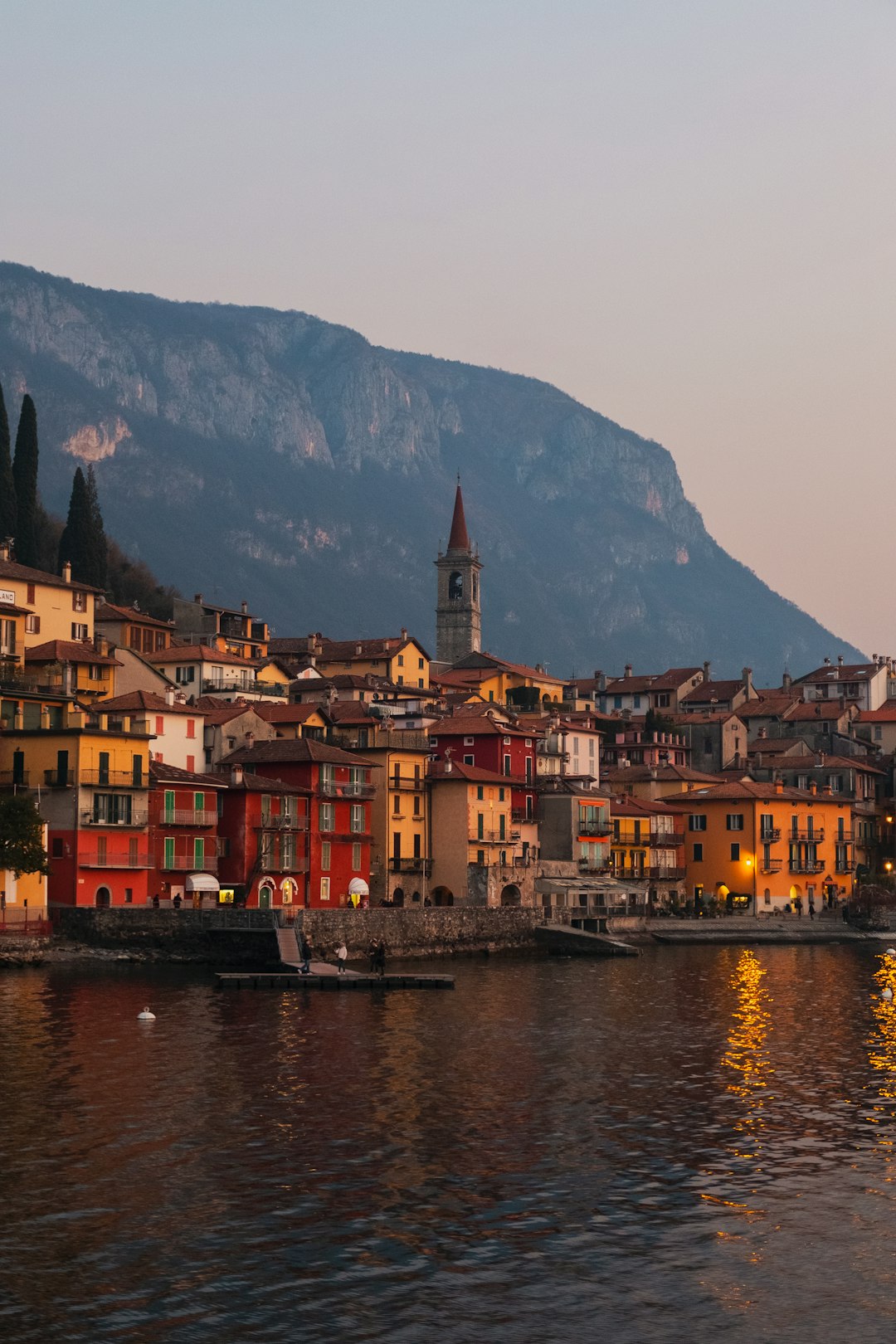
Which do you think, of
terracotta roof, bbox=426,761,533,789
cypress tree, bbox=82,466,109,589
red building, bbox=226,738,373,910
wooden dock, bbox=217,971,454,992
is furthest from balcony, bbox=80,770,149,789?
cypress tree, bbox=82,466,109,589

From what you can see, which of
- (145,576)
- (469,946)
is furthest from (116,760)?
(145,576)

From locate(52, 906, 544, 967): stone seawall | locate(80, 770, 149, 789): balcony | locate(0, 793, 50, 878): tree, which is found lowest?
locate(52, 906, 544, 967): stone seawall

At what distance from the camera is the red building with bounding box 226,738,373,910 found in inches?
3890

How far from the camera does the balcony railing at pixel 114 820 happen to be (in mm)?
87625

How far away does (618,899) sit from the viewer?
123m

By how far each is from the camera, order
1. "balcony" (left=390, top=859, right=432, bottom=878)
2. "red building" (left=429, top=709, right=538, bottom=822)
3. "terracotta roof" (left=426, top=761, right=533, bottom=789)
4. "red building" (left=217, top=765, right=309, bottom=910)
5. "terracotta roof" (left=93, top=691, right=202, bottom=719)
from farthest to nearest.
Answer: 1. "red building" (left=429, top=709, right=538, bottom=822)
2. "terracotta roof" (left=426, top=761, right=533, bottom=789)
3. "balcony" (left=390, top=859, right=432, bottom=878)
4. "terracotta roof" (left=93, top=691, right=202, bottom=719)
5. "red building" (left=217, top=765, right=309, bottom=910)

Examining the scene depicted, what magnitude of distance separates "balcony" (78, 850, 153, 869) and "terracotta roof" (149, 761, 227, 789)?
13.1 feet

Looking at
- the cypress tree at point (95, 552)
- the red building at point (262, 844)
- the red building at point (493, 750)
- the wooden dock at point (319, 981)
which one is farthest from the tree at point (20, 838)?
the cypress tree at point (95, 552)

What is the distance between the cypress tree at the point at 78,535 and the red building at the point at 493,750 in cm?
3643

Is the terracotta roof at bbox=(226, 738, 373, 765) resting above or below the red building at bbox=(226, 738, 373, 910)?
above

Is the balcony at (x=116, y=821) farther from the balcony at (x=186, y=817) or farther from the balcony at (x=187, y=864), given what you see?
the balcony at (x=187, y=864)

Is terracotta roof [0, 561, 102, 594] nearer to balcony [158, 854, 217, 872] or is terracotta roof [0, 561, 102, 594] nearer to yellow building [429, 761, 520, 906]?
balcony [158, 854, 217, 872]

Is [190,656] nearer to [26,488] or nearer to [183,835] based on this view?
[26,488]

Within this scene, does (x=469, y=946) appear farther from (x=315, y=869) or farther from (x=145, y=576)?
(x=145, y=576)
